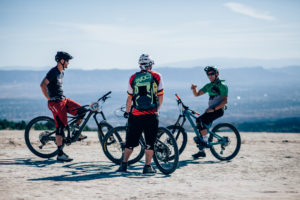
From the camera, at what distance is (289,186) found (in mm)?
5320

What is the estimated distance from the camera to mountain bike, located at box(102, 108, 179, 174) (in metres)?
6.29

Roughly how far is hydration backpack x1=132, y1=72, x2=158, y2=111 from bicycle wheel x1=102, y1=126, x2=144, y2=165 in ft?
4.06

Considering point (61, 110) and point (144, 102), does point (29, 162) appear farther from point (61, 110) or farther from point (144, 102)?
point (144, 102)

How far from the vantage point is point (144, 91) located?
5832 millimetres

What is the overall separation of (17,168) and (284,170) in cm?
545

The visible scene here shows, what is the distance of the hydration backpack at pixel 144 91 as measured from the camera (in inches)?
228

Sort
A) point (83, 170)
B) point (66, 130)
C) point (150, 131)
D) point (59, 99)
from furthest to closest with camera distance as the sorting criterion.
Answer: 1. point (66, 130)
2. point (59, 99)
3. point (83, 170)
4. point (150, 131)

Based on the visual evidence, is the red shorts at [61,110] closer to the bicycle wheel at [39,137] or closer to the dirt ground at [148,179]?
the bicycle wheel at [39,137]

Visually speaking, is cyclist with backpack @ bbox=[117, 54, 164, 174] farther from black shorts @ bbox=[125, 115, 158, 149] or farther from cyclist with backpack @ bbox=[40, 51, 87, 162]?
cyclist with backpack @ bbox=[40, 51, 87, 162]

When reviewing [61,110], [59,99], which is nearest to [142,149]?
[61,110]

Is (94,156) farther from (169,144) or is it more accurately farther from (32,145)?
(169,144)

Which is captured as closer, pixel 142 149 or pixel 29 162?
pixel 142 149

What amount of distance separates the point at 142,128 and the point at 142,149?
1058mm

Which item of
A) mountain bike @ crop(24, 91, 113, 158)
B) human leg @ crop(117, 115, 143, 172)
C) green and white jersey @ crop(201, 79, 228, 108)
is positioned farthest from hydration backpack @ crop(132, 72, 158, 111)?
green and white jersey @ crop(201, 79, 228, 108)
